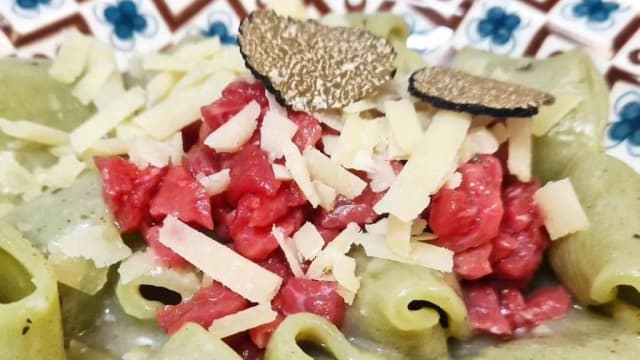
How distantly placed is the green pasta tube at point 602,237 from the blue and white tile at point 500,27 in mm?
897

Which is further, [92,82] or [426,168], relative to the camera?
[92,82]

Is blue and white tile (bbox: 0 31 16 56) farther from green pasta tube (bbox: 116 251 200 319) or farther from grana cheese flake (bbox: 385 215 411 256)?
grana cheese flake (bbox: 385 215 411 256)

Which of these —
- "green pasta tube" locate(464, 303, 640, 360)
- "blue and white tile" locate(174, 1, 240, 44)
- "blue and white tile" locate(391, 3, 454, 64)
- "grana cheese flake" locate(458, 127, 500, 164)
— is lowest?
"green pasta tube" locate(464, 303, 640, 360)

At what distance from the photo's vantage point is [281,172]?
10.3 feet

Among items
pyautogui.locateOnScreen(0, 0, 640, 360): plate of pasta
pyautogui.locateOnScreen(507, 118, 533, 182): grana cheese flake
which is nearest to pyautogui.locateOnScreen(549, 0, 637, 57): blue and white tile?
pyautogui.locateOnScreen(0, 0, 640, 360): plate of pasta

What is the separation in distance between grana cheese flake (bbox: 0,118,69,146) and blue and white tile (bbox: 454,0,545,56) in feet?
5.65

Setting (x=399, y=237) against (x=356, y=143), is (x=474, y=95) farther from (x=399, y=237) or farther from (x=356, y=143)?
(x=399, y=237)

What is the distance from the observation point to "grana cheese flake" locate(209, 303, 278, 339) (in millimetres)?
2992

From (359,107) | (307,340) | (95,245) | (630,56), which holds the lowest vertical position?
(307,340)

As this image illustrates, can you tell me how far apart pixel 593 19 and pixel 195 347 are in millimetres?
2329

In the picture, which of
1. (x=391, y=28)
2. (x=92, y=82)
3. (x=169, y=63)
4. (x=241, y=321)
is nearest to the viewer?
(x=241, y=321)

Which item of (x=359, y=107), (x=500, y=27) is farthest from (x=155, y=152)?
(x=500, y=27)

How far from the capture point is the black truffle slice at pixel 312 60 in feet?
11.1

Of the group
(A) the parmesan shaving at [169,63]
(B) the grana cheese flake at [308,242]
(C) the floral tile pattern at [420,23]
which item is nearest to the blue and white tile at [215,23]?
(C) the floral tile pattern at [420,23]
